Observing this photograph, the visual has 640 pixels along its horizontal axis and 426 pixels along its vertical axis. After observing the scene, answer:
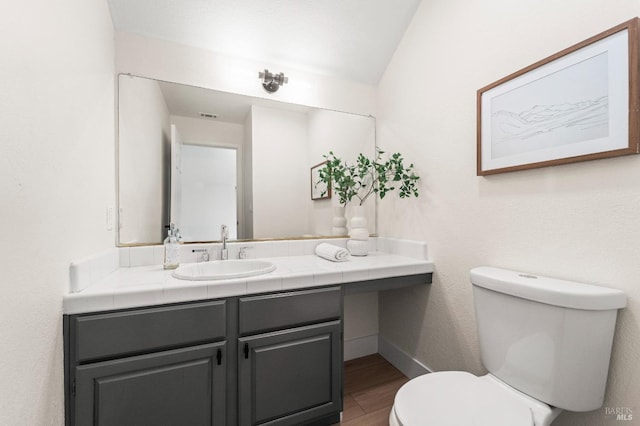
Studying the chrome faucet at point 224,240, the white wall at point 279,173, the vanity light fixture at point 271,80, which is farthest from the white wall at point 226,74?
the chrome faucet at point 224,240

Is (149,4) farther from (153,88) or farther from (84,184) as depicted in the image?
(84,184)

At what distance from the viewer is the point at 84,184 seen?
1110 mm

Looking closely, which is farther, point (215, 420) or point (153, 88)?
point (153, 88)

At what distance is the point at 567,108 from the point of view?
40.3 inches

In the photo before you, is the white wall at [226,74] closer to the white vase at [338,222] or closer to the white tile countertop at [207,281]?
the white vase at [338,222]

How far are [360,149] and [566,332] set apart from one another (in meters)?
1.60

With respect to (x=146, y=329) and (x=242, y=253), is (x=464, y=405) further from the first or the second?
(x=242, y=253)

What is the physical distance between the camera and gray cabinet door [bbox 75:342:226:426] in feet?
3.22

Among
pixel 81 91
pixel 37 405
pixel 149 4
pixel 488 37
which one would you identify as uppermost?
pixel 149 4

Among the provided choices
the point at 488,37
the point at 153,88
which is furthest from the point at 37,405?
the point at 488,37

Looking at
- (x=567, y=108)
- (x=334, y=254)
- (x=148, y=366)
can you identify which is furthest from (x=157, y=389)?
(x=567, y=108)

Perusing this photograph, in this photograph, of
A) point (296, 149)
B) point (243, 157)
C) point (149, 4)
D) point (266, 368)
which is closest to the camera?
point (266, 368)

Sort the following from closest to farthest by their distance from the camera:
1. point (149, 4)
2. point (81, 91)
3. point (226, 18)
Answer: point (81, 91) → point (149, 4) → point (226, 18)

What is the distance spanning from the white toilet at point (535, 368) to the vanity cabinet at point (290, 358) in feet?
1.47
